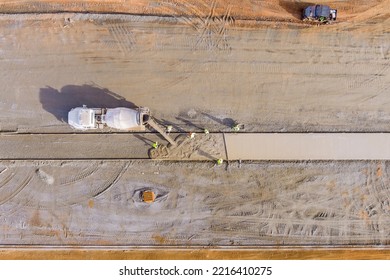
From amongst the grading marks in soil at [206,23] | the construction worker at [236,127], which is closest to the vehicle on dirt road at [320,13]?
the grading marks in soil at [206,23]

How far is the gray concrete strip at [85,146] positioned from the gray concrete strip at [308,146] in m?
3.05

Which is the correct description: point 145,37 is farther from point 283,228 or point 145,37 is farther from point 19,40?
point 283,228

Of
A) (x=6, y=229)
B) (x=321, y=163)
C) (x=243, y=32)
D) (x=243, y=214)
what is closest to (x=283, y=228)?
(x=243, y=214)

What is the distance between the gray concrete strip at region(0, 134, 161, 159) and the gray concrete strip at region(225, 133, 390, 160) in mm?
3048

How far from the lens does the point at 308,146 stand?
1210cm

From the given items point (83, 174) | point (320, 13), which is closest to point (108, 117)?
point (83, 174)

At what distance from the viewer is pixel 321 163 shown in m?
12.1

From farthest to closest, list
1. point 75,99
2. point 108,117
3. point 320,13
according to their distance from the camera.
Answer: point 75,99, point 320,13, point 108,117

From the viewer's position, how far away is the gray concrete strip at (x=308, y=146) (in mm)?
12039

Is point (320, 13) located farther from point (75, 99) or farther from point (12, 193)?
point (12, 193)

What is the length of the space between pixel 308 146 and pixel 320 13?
15.1 ft

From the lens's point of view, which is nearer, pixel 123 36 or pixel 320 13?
pixel 320 13

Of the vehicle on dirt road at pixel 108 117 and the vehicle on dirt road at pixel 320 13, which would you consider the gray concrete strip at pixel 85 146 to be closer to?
the vehicle on dirt road at pixel 108 117

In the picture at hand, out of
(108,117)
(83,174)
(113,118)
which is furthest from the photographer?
(83,174)
